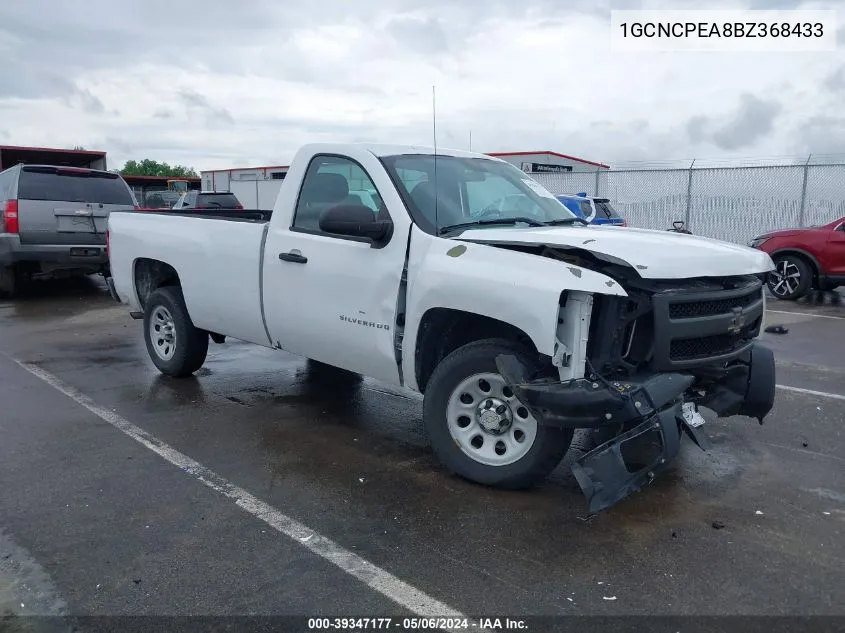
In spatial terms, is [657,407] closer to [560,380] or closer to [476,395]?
[560,380]

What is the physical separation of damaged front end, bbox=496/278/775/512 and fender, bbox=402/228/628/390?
0.22 meters

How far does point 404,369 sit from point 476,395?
0.56m

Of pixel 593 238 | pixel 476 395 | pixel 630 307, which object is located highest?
pixel 593 238

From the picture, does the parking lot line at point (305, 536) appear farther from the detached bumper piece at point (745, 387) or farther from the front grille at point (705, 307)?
the detached bumper piece at point (745, 387)

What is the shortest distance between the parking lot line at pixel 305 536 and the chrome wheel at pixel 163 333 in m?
1.19

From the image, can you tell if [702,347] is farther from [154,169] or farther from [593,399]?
[154,169]

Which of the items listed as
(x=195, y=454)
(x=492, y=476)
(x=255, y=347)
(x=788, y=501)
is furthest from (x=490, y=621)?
(x=255, y=347)

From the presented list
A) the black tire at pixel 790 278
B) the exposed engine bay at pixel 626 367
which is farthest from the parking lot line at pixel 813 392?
the black tire at pixel 790 278

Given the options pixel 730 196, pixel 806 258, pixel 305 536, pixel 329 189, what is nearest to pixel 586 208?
pixel 806 258

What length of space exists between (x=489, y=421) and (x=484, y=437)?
129 mm

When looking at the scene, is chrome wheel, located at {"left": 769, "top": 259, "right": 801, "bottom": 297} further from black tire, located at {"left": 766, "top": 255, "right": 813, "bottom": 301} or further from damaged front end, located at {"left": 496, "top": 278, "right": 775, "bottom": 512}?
damaged front end, located at {"left": 496, "top": 278, "right": 775, "bottom": 512}

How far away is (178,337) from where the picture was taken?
664 cm

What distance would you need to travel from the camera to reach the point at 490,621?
121 inches

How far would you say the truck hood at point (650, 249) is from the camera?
383cm
